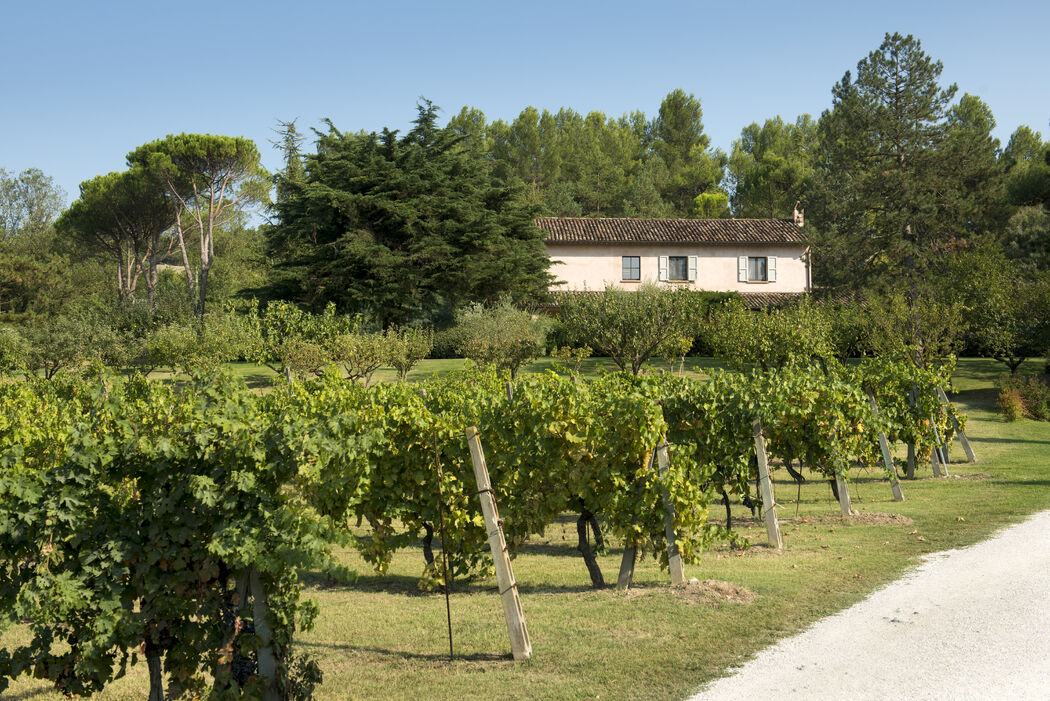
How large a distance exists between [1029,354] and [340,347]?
2980 cm

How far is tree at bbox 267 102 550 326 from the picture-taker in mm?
34469

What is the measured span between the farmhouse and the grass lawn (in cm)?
3223

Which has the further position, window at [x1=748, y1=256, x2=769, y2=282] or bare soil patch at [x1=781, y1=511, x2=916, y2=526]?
window at [x1=748, y1=256, x2=769, y2=282]

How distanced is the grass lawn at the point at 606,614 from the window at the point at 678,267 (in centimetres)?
3290

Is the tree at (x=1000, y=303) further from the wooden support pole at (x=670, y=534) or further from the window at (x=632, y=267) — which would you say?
the wooden support pole at (x=670, y=534)

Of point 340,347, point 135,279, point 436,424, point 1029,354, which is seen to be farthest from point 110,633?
point 135,279

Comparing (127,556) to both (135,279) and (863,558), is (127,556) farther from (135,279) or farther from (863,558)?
(135,279)

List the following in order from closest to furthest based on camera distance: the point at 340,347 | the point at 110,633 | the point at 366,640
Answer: the point at 110,633 → the point at 366,640 → the point at 340,347

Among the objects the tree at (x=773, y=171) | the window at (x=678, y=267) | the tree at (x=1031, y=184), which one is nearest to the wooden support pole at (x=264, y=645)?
the window at (x=678, y=267)

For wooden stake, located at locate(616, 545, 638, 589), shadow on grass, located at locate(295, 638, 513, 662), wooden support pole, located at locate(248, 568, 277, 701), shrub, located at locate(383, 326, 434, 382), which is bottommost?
shadow on grass, located at locate(295, 638, 513, 662)

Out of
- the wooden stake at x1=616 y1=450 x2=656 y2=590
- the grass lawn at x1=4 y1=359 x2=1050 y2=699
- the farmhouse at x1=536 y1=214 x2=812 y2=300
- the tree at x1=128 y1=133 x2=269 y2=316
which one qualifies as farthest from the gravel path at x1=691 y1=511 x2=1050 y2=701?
the tree at x1=128 y1=133 x2=269 y2=316

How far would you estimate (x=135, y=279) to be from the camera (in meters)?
55.9

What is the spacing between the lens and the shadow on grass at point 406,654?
22.1ft

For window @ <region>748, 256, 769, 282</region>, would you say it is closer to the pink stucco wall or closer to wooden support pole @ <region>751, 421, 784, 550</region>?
the pink stucco wall
